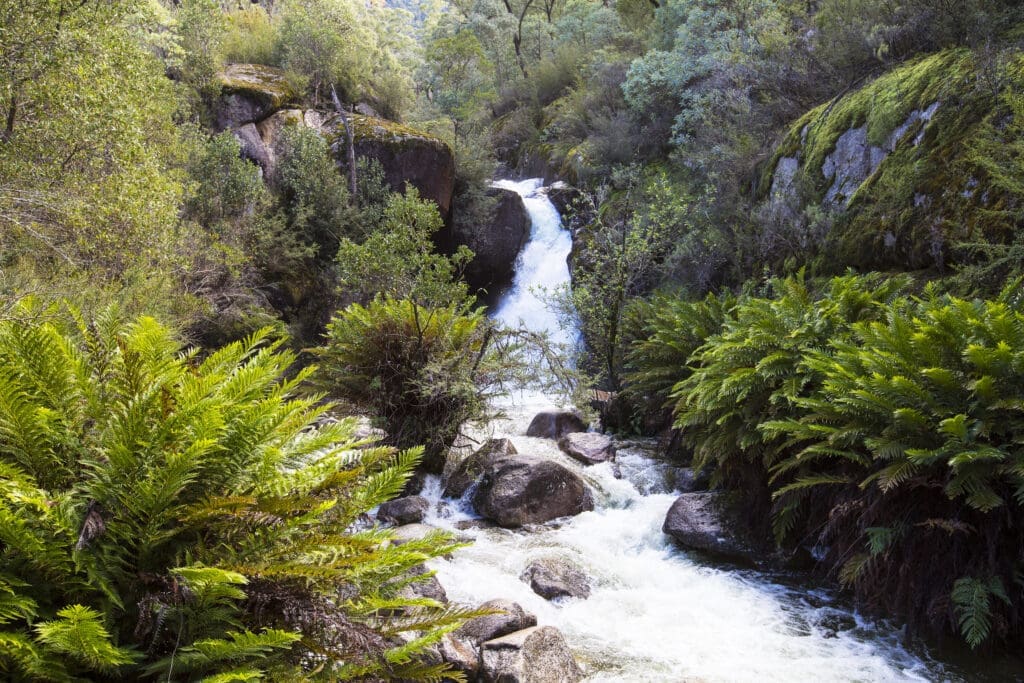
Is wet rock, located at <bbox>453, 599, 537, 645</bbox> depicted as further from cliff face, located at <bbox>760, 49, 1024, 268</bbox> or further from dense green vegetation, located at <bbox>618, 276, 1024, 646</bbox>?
cliff face, located at <bbox>760, 49, 1024, 268</bbox>

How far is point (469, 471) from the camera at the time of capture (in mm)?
8039

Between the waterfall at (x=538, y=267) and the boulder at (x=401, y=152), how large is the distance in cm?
300

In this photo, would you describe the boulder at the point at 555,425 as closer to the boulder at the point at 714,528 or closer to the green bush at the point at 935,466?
the boulder at the point at 714,528

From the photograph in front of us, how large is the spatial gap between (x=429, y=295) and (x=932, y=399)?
20.4ft

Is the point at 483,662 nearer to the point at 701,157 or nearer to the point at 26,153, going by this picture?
the point at 26,153

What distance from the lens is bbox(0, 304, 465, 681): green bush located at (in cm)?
178

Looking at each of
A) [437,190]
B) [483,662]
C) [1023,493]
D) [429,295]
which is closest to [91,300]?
[429,295]

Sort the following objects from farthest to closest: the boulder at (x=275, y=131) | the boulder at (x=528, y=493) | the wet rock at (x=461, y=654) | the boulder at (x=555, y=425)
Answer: the boulder at (x=275, y=131)
the boulder at (x=555, y=425)
the boulder at (x=528, y=493)
the wet rock at (x=461, y=654)

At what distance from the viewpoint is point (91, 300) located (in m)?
7.58

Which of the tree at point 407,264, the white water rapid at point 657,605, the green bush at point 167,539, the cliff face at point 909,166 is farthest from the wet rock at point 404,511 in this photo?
the cliff face at point 909,166

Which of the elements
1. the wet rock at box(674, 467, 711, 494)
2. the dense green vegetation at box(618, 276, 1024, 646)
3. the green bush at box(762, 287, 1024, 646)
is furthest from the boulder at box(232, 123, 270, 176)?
the green bush at box(762, 287, 1024, 646)

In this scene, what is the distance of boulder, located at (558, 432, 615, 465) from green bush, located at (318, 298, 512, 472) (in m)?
1.99

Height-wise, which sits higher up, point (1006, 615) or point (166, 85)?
point (166, 85)

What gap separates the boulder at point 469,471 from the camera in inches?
316
